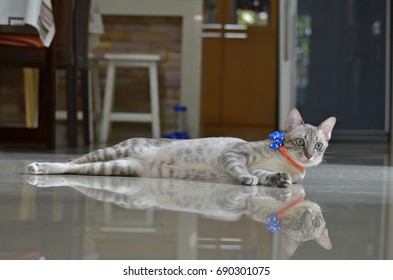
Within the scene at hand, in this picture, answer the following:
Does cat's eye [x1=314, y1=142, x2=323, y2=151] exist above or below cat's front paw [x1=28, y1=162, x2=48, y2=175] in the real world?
above

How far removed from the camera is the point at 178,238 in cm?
130

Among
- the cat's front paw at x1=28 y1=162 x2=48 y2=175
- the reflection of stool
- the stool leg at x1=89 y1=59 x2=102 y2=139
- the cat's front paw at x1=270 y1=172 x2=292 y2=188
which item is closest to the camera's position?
the cat's front paw at x1=270 y1=172 x2=292 y2=188

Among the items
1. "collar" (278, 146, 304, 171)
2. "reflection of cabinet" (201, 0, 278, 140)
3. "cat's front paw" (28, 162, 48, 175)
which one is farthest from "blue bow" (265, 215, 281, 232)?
"reflection of cabinet" (201, 0, 278, 140)

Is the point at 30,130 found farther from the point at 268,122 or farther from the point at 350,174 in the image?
the point at 268,122

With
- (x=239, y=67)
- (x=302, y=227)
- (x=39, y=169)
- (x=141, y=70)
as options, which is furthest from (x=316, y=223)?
(x=239, y=67)

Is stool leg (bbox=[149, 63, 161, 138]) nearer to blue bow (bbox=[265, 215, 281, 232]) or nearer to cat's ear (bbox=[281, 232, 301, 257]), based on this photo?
blue bow (bbox=[265, 215, 281, 232])

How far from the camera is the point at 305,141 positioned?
2301mm

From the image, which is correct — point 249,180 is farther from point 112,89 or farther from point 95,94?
point 95,94

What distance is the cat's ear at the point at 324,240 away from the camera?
4.12 ft

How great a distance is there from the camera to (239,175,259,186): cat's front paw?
2.24 metres

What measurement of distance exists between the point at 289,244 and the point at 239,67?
650 cm

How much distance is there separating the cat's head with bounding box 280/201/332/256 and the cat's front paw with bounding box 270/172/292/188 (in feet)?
1.34

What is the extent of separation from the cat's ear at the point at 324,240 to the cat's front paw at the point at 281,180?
835mm
